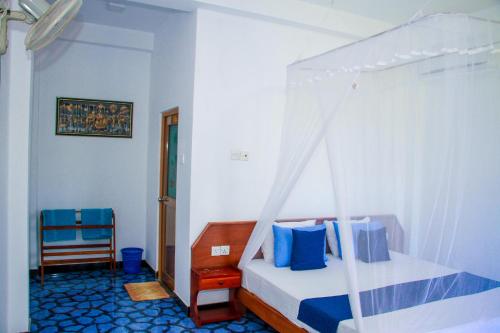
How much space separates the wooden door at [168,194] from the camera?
4.70 meters

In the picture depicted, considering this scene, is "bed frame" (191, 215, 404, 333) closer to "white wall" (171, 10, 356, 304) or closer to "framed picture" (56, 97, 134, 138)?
"white wall" (171, 10, 356, 304)

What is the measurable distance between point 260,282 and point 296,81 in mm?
1630

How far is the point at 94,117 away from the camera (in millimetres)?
5406

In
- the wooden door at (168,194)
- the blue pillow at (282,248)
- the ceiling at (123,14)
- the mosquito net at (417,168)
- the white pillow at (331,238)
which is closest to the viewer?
the mosquito net at (417,168)

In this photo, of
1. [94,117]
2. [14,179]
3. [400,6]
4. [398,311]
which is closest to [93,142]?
[94,117]

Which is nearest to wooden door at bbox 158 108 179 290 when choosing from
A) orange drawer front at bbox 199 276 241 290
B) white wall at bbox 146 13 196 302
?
white wall at bbox 146 13 196 302

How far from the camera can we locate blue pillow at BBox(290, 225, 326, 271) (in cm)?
378

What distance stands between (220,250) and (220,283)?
1.17 feet

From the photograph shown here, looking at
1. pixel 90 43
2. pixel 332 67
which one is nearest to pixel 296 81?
pixel 332 67

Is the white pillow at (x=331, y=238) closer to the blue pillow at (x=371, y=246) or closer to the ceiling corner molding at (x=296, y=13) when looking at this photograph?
the blue pillow at (x=371, y=246)

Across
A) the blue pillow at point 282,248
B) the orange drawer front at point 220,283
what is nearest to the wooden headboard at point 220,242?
the orange drawer front at point 220,283

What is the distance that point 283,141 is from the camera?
346cm

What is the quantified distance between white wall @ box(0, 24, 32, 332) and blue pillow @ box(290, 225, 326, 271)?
7.00 ft

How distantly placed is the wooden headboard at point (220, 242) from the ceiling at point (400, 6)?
2.27 meters
